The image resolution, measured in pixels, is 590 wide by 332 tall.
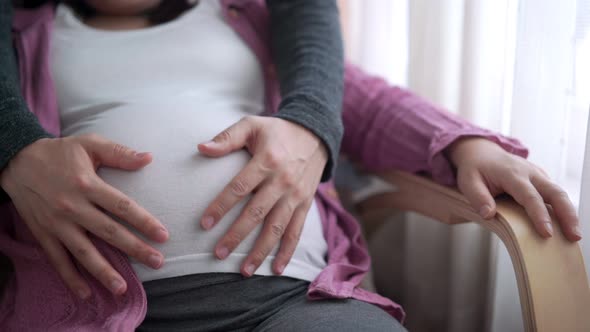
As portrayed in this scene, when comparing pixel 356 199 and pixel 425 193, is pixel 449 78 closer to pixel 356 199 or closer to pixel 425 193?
pixel 425 193

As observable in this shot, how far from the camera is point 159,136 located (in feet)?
2.57

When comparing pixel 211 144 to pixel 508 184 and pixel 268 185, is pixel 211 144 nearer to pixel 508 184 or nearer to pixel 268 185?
pixel 268 185

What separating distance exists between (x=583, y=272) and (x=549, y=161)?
0.70ft

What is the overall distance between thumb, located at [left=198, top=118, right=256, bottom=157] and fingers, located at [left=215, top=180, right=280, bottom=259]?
3.2 inches

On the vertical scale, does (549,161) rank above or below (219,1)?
below

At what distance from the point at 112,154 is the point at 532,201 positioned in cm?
58

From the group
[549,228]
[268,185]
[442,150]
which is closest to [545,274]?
[549,228]

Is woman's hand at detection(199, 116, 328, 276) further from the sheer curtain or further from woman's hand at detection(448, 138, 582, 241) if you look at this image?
the sheer curtain

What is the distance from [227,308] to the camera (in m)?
0.71

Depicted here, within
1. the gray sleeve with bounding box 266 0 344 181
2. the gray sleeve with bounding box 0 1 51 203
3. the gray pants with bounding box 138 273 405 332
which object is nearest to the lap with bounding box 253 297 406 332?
the gray pants with bounding box 138 273 405 332

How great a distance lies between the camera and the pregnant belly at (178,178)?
2.35 ft

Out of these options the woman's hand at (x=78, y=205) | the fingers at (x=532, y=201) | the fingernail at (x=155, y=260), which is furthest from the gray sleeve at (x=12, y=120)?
the fingers at (x=532, y=201)

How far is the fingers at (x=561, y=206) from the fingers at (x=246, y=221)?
0.38 metres

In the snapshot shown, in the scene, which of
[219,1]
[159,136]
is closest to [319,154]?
[159,136]
